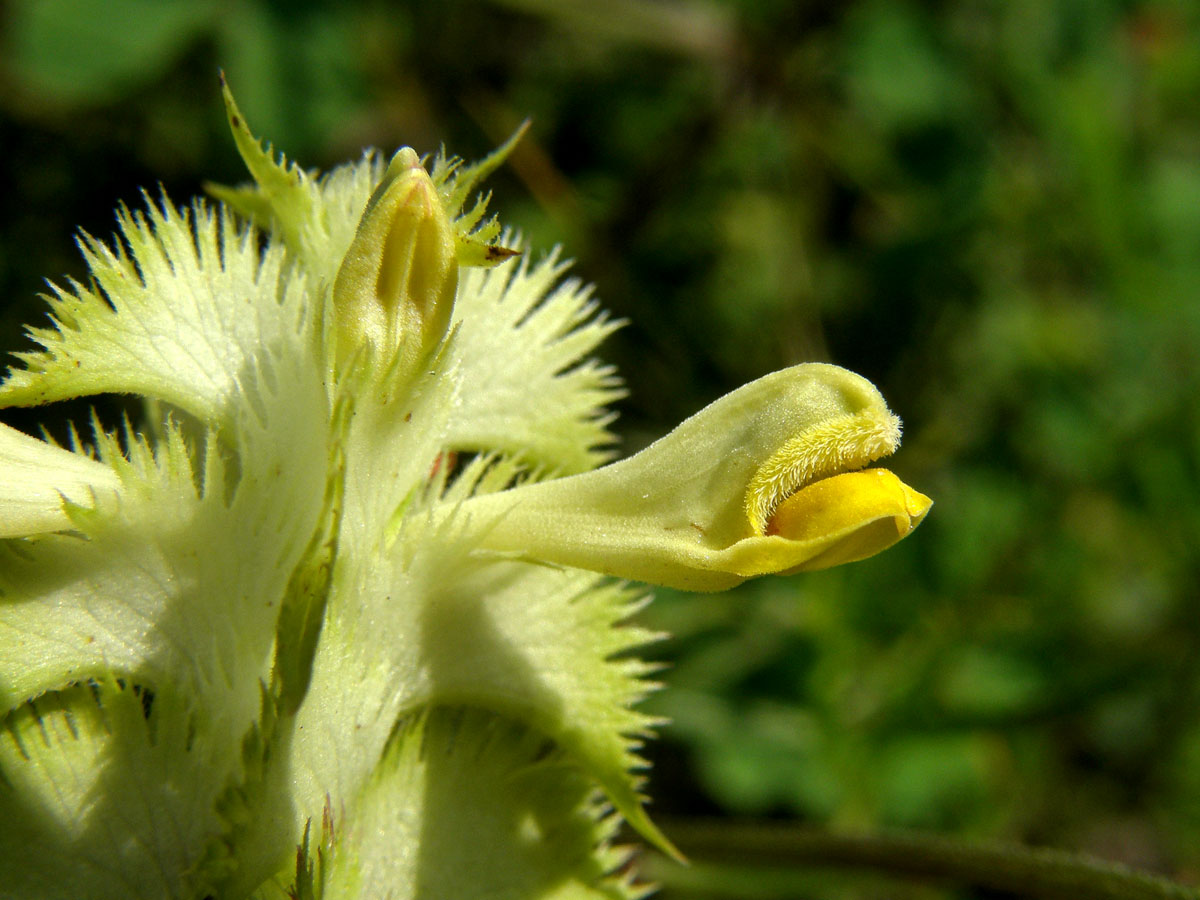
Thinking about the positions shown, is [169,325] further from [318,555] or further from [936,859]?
[936,859]

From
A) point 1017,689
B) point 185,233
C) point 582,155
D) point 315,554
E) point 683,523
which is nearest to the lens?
point 315,554

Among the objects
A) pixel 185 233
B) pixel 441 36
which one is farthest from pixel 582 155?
pixel 185 233

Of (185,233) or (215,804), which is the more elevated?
(185,233)

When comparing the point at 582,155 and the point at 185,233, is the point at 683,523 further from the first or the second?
the point at 582,155

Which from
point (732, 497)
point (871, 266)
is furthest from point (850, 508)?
point (871, 266)

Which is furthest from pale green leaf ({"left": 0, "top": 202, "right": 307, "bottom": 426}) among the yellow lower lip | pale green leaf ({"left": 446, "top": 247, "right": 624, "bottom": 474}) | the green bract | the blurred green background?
the blurred green background

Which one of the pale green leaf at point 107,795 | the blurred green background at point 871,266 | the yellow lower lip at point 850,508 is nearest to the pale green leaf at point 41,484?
the pale green leaf at point 107,795

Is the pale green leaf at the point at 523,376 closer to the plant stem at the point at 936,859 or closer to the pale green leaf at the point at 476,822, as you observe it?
the pale green leaf at the point at 476,822
